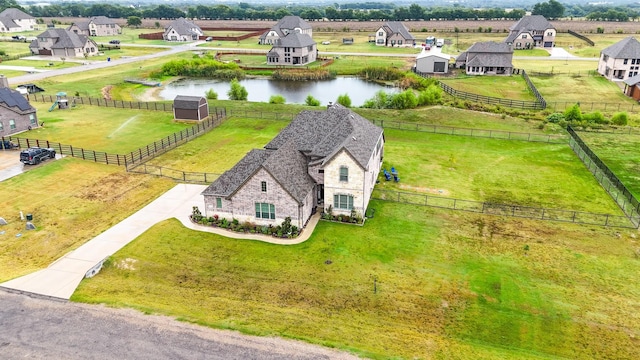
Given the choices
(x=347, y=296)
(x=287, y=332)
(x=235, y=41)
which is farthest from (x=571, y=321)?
(x=235, y=41)

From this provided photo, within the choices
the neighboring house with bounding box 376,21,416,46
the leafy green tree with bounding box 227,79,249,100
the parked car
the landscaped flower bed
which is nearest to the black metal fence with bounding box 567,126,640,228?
the landscaped flower bed

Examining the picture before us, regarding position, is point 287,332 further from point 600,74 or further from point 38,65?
point 38,65

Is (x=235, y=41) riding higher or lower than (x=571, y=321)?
higher

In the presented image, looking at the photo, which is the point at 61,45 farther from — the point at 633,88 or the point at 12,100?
the point at 633,88

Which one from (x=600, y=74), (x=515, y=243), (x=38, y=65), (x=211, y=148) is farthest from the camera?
(x=38, y=65)

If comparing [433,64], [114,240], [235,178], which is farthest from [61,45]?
[235,178]

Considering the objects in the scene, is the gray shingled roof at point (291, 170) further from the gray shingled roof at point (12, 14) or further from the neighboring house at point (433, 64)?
the gray shingled roof at point (12, 14)
